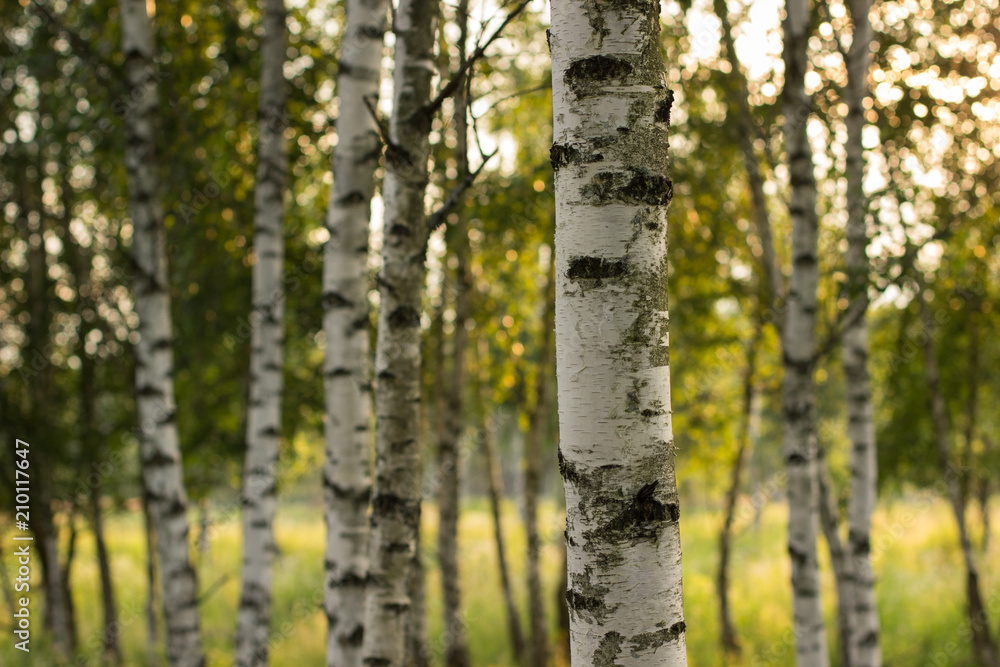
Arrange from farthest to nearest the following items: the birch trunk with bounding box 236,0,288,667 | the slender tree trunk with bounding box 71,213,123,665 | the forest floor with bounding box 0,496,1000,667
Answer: the forest floor with bounding box 0,496,1000,667 → the slender tree trunk with bounding box 71,213,123,665 → the birch trunk with bounding box 236,0,288,667

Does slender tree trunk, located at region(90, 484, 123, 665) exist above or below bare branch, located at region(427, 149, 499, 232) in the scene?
below

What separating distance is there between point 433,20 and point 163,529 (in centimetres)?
320

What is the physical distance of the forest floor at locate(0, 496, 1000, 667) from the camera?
839cm

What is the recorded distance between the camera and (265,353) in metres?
4.27

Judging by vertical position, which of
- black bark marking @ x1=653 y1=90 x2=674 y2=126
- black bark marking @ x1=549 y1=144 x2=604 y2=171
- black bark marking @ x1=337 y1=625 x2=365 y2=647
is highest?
black bark marking @ x1=653 y1=90 x2=674 y2=126

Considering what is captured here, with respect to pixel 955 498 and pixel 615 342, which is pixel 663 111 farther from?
pixel 955 498

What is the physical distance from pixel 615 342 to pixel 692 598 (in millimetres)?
10261

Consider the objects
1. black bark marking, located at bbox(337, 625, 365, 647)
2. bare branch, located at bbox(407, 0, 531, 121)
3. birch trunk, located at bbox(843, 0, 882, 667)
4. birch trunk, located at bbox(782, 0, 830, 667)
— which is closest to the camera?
bare branch, located at bbox(407, 0, 531, 121)

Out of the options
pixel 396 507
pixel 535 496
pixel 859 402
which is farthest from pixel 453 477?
pixel 396 507

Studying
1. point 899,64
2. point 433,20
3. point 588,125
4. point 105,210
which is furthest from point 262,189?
point 899,64

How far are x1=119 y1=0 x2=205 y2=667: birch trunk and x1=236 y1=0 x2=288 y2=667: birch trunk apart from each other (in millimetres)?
384

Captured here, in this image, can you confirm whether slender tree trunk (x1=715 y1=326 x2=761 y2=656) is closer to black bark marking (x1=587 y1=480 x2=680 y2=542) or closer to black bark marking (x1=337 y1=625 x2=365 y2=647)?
black bark marking (x1=337 y1=625 x2=365 y2=647)

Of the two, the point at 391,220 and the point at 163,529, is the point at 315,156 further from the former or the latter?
the point at 391,220

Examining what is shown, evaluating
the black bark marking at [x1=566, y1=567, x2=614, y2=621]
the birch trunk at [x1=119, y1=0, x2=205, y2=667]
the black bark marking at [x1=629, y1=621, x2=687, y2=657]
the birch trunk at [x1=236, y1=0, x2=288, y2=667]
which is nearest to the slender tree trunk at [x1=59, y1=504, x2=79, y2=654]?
the birch trunk at [x1=236, y1=0, x2=288, y2=667]
